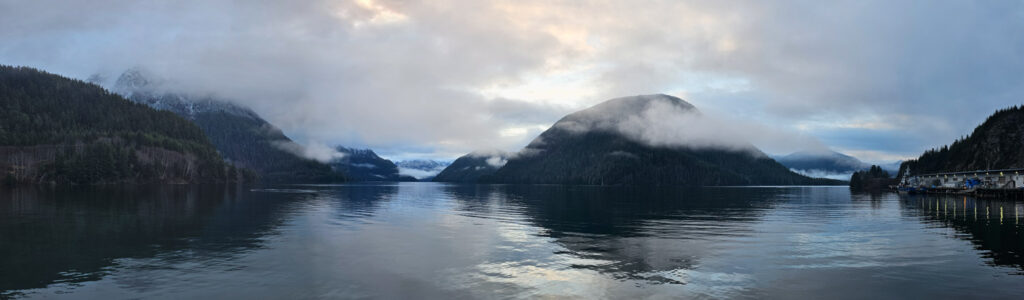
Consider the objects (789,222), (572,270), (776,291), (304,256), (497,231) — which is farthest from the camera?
(789,222)

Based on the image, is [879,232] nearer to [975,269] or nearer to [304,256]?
[975,269]

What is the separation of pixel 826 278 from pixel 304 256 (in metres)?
36.2

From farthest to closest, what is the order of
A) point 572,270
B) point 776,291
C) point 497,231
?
point 497,231 < point 572,270 < point 776,291

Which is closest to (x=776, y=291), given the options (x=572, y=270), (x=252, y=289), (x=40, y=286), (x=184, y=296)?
(x=572, y=270)

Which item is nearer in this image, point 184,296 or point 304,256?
point 184,296

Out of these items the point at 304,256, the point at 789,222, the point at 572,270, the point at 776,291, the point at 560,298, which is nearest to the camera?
the point at 560,298

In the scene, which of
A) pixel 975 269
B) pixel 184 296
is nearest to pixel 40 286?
pixel 184 296

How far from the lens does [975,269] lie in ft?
117

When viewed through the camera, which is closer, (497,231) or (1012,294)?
(1012,294)

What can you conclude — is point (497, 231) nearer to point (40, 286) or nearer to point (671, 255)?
point (671, 255)

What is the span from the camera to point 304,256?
1585 inches

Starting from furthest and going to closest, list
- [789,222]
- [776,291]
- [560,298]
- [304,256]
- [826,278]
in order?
[789,222] < [304,256] < [826,278] < [776,291] < [560,298]

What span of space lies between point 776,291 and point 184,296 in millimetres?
31436

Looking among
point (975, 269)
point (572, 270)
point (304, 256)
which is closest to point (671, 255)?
point (572, 270)
